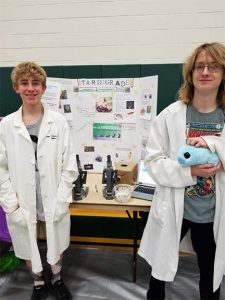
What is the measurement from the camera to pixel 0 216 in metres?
1.99

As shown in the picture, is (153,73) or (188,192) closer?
(188,192)

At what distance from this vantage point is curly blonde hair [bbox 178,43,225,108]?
1267mm

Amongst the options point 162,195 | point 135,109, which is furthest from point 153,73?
point 162,195

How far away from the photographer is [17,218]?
5.60 feet

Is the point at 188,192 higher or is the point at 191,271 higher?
the point at 188,192

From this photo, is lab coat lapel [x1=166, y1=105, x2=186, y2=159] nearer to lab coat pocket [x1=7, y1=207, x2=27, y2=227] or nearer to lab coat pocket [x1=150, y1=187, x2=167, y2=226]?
lab coat pocket [x1=150, y1=187, x2=167, y2=226]

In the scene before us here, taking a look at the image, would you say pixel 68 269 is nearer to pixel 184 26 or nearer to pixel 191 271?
pixel 191 271

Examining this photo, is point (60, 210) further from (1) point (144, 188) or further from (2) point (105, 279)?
(2) point (105, 279)

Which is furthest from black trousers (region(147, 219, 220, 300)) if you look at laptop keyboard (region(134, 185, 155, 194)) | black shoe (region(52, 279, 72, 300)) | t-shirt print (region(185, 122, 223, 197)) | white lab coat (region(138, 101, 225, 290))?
black shoe (region(52, 279, 72, 300))

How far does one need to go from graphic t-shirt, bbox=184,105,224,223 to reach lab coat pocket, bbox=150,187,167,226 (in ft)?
0.42

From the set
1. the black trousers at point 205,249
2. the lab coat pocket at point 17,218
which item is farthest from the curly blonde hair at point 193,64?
the lab coat pocket at point 17,218

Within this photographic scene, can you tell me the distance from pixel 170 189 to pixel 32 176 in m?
0.85

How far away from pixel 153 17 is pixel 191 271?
220cm

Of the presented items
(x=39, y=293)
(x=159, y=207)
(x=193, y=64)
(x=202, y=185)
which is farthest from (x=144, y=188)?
(x=39, y=293)
